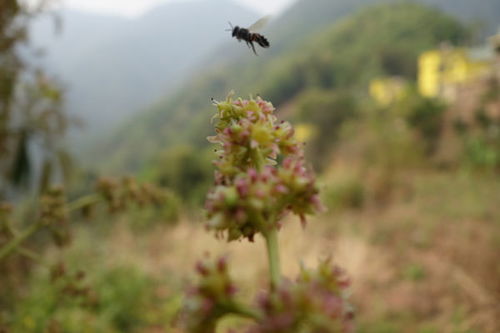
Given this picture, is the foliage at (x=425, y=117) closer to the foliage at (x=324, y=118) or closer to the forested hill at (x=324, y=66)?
the foliage at (x=324, y=118)

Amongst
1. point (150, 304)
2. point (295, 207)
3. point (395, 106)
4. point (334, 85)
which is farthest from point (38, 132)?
point (334, 85)

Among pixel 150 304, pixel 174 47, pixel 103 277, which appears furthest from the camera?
pixel 174 47

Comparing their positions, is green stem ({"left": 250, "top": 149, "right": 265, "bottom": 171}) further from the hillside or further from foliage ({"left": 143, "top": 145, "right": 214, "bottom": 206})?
the hillside

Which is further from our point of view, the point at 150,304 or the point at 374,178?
the point at 374,178

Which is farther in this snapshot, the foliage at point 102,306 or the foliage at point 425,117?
the foliage at point 425,117

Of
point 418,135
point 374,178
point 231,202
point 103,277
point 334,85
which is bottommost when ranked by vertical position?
point 231,202

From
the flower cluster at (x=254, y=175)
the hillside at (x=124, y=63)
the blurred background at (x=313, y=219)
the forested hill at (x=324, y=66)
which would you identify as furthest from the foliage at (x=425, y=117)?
the hillside at (x=124, y=63)

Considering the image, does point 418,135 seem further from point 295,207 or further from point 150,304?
point 295,207
